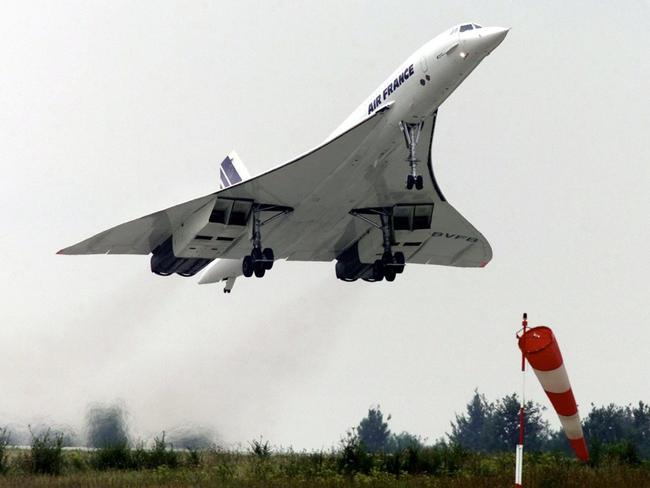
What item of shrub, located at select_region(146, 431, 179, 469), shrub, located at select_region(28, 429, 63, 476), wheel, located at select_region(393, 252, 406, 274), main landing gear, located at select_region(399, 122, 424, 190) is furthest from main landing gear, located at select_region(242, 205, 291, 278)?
shrub, located at select_region(28, 429, 63, 476)

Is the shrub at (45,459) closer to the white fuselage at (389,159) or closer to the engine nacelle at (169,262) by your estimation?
the engine nacelle at (169,262)

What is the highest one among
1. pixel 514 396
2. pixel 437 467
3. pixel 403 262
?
pixel 403 262

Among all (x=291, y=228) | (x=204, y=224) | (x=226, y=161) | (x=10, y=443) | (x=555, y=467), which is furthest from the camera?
(x=226, y=161)

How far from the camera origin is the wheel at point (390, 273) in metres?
24.8

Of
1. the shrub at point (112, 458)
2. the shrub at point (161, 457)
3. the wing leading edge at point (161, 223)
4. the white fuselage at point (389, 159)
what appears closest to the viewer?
the shrub at point (112, 458)

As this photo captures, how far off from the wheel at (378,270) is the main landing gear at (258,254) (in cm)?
322

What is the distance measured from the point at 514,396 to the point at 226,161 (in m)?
11.4

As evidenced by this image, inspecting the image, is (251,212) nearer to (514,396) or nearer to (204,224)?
(204,224)

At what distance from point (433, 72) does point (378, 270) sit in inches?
304

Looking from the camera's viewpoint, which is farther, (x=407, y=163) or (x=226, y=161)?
(x=226, y=161)

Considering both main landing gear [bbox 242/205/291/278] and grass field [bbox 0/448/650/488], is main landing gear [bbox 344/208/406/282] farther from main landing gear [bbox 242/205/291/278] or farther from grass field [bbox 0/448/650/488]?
grass field [bbox 0/448/650/488]

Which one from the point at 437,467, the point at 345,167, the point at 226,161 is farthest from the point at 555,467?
the point at 226,161

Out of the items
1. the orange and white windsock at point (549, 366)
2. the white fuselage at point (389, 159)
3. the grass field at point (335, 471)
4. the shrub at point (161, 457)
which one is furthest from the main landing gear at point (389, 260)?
the orange and white windsock at point (549, 366)

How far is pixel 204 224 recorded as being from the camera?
22.7 metres
